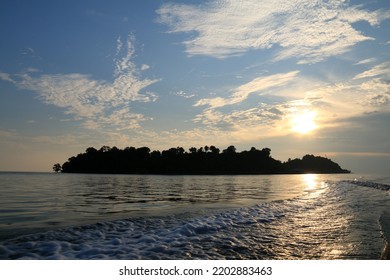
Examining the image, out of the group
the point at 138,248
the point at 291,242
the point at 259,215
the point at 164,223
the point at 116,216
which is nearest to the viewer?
the point at 138,248

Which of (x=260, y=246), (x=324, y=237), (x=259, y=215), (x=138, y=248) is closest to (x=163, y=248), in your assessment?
(x=138, y=248)

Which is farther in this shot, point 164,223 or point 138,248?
point 164,223

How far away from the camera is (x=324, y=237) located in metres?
13.9

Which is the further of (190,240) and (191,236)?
(191,236)

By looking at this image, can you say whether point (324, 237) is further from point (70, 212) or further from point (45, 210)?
point (45, 210)

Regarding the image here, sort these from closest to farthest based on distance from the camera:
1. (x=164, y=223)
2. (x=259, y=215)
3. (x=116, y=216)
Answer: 1. (x=164, y=223)
2. (x=116, y=216)
3. (x=259, y=215)
